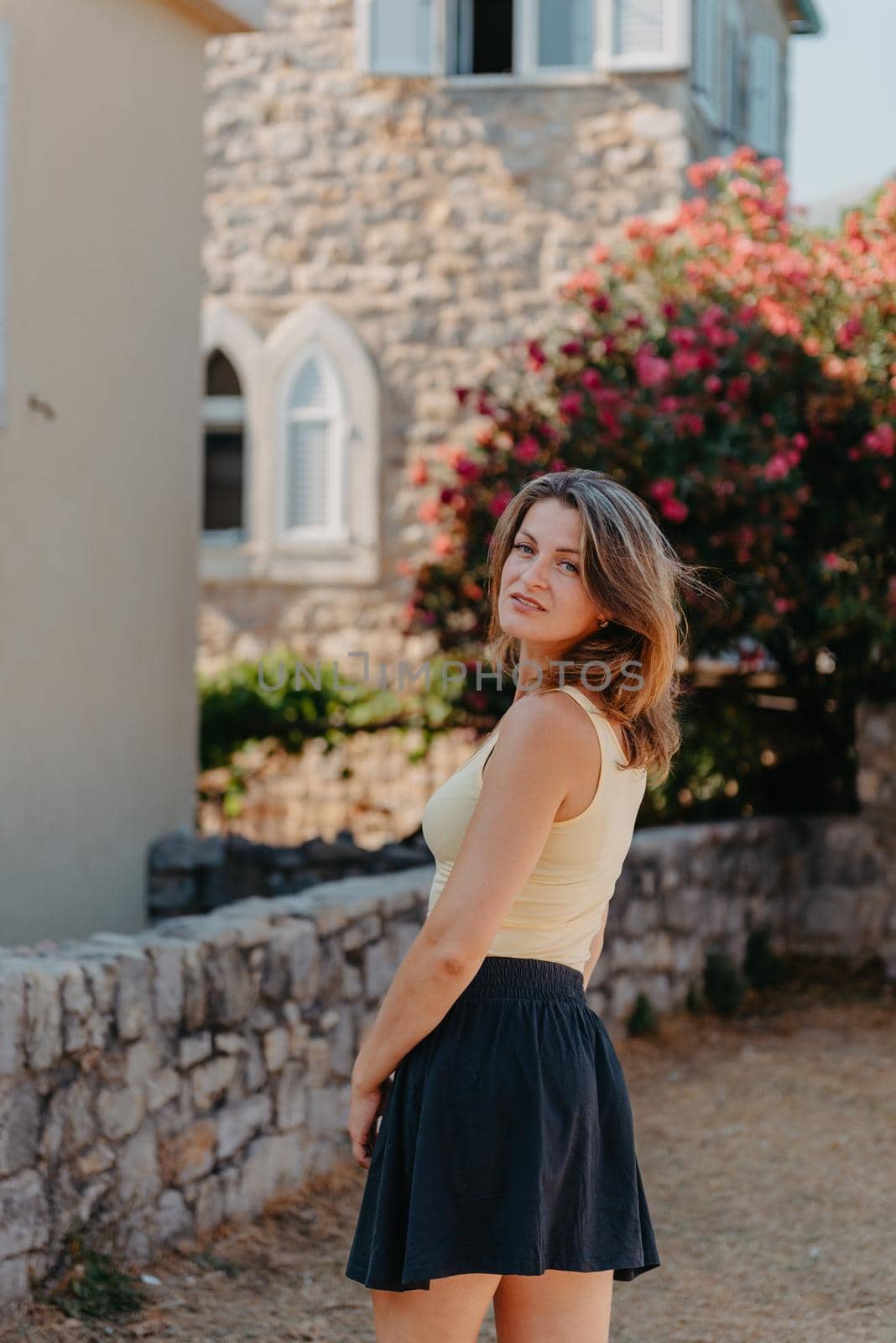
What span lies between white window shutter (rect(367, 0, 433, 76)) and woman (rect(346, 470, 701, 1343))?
9.92 meters

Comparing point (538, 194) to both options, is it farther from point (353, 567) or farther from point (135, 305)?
point (135, 305)

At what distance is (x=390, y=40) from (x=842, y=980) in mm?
7530

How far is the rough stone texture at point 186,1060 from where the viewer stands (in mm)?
3793

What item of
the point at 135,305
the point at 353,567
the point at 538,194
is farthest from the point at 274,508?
the point at 135,305

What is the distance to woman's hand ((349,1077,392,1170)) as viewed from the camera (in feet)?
7.94

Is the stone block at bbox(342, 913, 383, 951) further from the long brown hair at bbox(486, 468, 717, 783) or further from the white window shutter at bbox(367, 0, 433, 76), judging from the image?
the white window shutter at bbox(367, 0, 433, 76)

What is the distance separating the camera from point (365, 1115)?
242cm

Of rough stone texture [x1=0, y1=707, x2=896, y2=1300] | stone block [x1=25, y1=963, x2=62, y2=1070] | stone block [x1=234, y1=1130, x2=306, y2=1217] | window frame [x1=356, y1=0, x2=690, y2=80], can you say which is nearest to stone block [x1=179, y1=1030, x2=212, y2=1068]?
rough stone texture [x1=0, y1=707, x2=896, y2=1300]

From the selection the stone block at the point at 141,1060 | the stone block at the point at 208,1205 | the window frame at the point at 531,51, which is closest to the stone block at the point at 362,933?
the stone block at the point at 208,1205

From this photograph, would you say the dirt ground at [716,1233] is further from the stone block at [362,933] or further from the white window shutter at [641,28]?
the white window shutter at [641,28]

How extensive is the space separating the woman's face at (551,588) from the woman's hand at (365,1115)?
2.47 feet

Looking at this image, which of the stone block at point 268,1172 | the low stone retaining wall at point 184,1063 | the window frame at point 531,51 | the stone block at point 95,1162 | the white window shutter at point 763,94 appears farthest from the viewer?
the white window shutter at point 763,94

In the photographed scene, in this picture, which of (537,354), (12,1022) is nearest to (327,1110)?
(12,1022)

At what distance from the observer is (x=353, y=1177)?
5.20m
